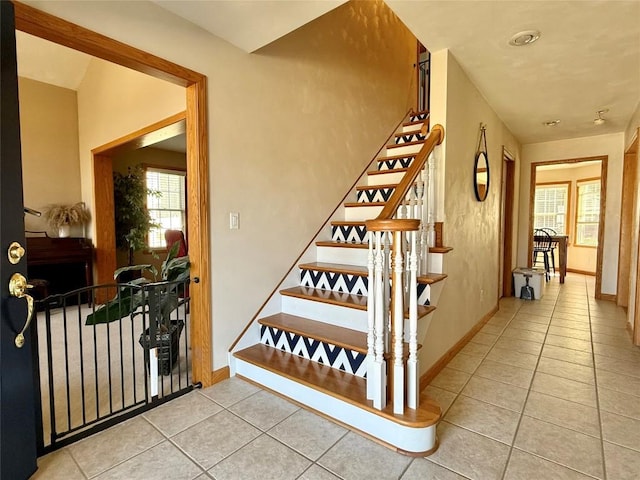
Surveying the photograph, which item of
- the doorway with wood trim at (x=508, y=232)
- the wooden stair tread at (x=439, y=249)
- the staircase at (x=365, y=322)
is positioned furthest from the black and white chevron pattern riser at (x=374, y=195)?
the doorway with wood trim at (x=508, y=232)

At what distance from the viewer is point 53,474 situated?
5.07 ft

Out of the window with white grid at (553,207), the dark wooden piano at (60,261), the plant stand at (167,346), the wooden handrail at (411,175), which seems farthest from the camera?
the window with white grid at (553,207)

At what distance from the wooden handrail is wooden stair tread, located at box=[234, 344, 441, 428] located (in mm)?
967

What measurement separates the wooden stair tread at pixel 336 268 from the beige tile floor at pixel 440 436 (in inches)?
37.6

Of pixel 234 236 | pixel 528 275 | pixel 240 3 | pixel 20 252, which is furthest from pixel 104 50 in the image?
pixel 528 275

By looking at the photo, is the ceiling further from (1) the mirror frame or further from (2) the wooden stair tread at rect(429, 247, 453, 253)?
(2) the wooden stair tread at rect(429, 247, 453, 253)

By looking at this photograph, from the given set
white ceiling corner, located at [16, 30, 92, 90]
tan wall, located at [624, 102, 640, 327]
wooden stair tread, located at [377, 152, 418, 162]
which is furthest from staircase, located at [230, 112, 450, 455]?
white ceiling corner, located at [16, 30, 92, 90]

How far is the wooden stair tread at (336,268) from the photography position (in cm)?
262

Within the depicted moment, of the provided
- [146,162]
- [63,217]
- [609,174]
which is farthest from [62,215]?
[609,174]

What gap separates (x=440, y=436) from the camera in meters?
1.82

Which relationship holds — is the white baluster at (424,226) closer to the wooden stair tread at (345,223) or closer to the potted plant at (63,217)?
the wooden stair tread at (345,223)

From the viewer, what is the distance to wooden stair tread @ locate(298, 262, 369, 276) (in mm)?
2618

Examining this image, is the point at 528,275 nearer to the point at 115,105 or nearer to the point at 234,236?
the point at 234,236

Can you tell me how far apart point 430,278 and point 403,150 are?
2158 millimetres
